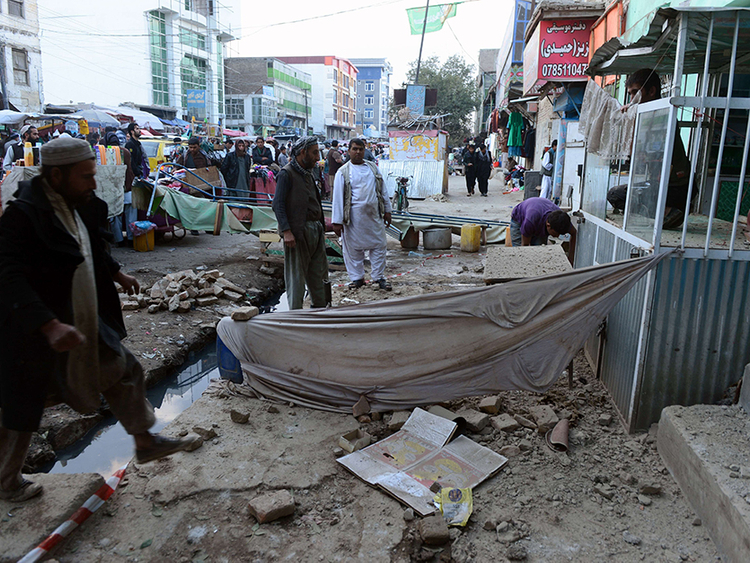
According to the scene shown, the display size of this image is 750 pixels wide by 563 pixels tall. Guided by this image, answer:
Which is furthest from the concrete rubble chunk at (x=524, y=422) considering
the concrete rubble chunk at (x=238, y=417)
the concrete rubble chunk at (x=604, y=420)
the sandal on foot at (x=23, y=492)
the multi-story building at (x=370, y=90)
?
the multi-story building at (x=370, y=90)

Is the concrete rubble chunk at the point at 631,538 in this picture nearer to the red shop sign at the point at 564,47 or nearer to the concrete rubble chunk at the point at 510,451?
the concrete rubble chunk at the point at 510,451

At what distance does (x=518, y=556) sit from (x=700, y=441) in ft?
3.51

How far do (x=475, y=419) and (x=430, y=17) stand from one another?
21528 mm

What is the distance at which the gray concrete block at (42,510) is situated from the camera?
227 centimetres

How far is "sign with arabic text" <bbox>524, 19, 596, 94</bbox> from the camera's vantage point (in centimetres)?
1044

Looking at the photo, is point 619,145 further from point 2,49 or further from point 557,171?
point 2,49

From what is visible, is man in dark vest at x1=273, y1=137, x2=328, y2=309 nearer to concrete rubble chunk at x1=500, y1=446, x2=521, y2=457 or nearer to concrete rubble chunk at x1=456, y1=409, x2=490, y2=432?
concrete rubble chunk at x1=456, y1=409, x2=490, y2=432

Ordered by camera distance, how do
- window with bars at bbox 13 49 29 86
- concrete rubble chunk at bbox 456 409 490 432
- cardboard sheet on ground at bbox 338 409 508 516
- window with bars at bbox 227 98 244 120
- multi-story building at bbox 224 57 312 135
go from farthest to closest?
1. window with bars at bbox 227 98 244 120
2. multi-story building at bbox 224 57 312 135
3. window with bars at bbox 13 49 29 86
4. concrete rubble chunk at bbox 456 409 490 432
5. cardboard sheet on ground at bbox 338 409 508 516

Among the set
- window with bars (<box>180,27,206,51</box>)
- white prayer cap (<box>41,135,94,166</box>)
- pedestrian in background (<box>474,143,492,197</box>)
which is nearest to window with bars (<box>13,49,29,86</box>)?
window with bars (<box>180,27,206,51</box>)

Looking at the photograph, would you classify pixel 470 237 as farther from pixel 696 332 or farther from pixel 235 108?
pixel 235 108

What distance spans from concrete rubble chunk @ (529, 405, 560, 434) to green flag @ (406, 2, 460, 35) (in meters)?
20.2

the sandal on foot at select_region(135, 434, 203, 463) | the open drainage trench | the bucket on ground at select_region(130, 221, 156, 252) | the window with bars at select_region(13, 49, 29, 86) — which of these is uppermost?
the window with bars at select_region(13, 49, 29, 86)

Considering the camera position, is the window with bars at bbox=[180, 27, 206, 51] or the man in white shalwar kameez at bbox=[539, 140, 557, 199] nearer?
the man in white shalwar kameez at bbox=[539, 140, 557, 199]

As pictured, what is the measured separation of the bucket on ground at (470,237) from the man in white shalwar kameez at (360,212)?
2.99 m
